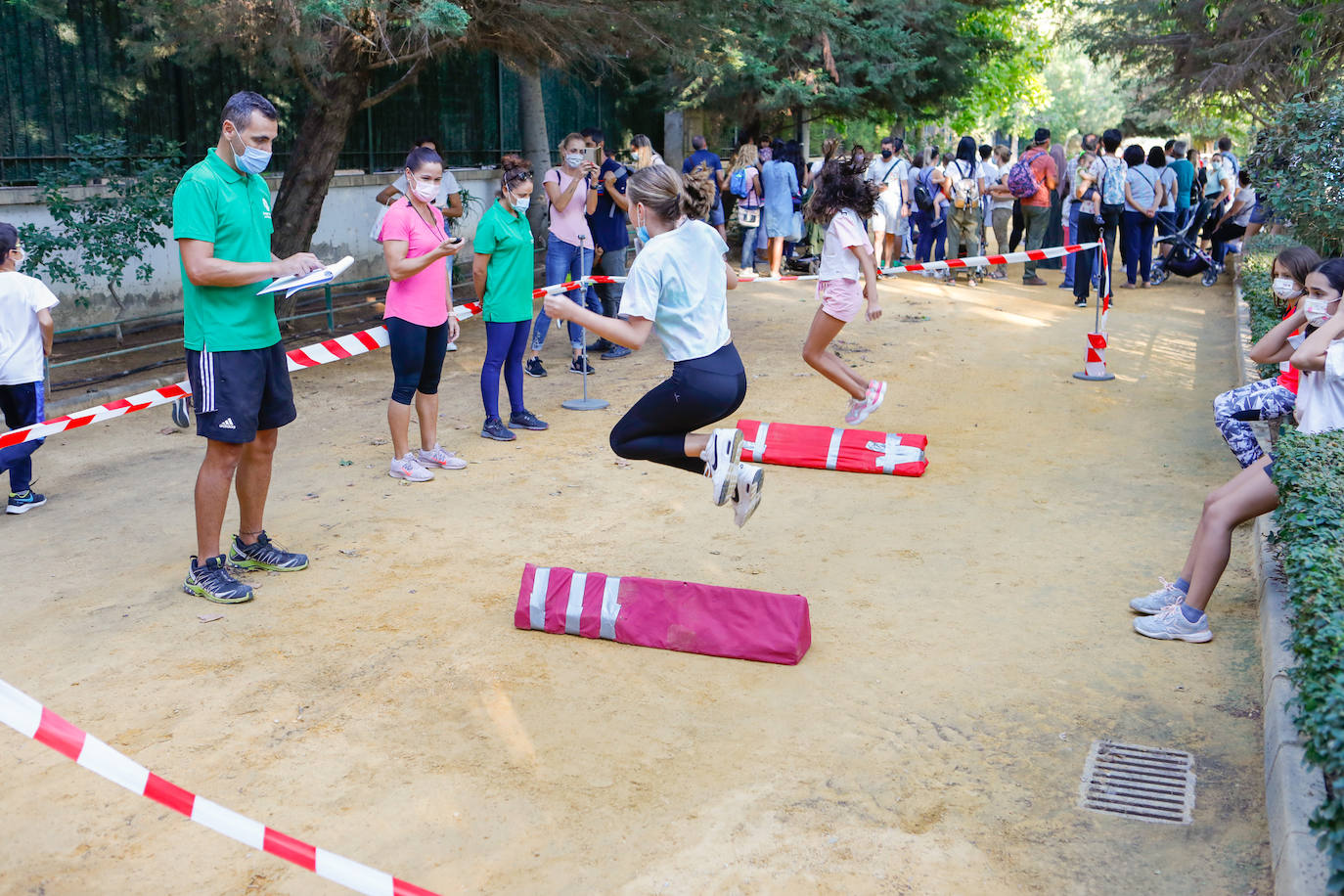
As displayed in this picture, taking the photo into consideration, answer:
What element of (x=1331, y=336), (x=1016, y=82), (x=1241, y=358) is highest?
(x=1016, y=82)

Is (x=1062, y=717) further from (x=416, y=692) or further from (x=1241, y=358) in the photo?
(x=1241, y=358)

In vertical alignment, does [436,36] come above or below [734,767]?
above

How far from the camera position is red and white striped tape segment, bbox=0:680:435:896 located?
2.64 m

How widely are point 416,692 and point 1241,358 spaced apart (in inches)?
324

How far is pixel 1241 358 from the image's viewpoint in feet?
32.5

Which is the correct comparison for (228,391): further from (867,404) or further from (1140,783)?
(867,404)

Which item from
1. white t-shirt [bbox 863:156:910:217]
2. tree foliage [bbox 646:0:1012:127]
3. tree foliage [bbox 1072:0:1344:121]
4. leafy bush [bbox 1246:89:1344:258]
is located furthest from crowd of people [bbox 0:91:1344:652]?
tree foliage [bbox 646:0:1012:127]

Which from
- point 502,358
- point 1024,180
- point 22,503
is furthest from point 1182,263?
point 22,503

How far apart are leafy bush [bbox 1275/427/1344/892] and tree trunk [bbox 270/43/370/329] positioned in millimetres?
9292

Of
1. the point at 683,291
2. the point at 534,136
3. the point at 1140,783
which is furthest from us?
the point at 534,136

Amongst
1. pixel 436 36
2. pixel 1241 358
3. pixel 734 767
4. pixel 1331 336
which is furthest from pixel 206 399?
pixel 1241 358

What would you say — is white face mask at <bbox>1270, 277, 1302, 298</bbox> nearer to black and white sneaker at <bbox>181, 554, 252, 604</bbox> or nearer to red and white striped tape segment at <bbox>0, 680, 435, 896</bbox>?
red and white striped tape segment at <bbox>0, 680, 435, 896</bbox>

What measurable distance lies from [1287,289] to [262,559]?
5.35 m

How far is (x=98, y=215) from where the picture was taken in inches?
386
